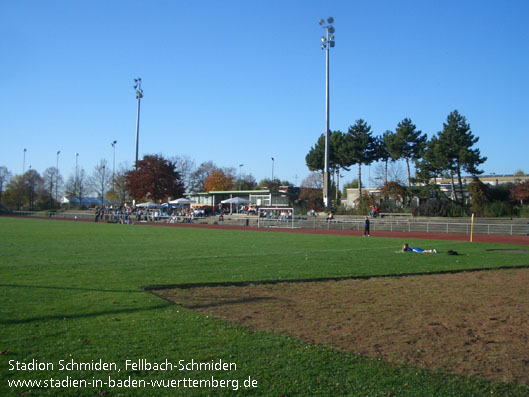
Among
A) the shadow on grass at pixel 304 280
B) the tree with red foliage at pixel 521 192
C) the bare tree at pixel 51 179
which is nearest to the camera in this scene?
the shadow on grass at pixel 304 280

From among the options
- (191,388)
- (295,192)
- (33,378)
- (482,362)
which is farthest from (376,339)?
(295,192)

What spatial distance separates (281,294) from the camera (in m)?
10.6

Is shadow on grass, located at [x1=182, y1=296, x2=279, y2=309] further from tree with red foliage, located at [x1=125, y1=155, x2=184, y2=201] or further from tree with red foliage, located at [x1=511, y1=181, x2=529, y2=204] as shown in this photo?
tree with red foliage, located at [x1=125, y1=155, x2=184, y2=201]

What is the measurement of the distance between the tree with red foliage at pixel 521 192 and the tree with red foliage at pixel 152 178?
5308 centimetres

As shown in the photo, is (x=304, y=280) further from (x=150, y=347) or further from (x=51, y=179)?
(x=51, y=179)

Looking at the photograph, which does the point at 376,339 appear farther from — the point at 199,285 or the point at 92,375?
the point at 199,285

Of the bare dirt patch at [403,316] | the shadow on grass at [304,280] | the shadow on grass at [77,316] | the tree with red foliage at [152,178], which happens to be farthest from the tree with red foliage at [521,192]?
the tree with red foliage at [152,178]

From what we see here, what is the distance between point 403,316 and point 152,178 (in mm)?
72778

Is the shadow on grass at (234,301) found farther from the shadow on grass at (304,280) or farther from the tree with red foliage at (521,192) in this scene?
the tree with red foliage at (521,192)

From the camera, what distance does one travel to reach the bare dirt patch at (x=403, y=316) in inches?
247

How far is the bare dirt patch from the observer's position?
6.28m

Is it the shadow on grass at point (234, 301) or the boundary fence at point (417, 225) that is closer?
the shadow on grass at point (234, 301)

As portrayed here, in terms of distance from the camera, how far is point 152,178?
77812mm

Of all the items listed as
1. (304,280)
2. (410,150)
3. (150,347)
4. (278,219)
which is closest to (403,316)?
(304,280)
